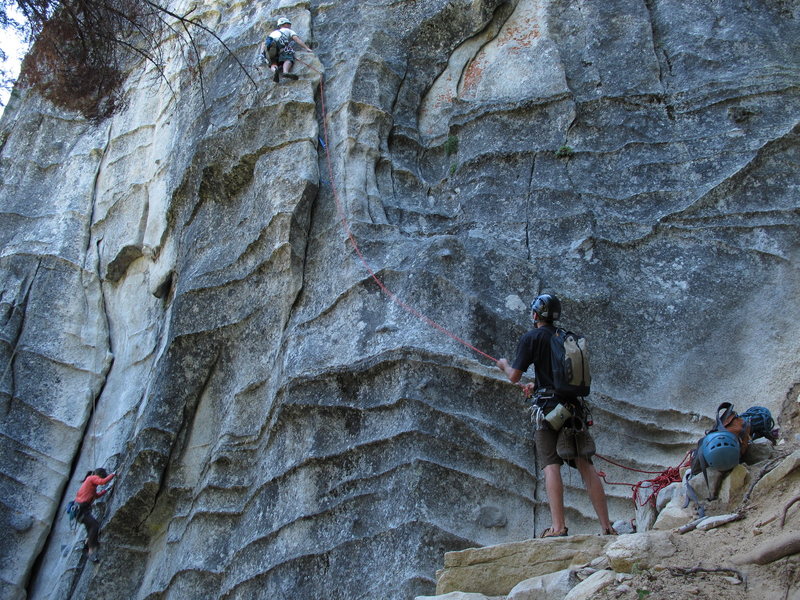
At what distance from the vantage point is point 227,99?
13.5m

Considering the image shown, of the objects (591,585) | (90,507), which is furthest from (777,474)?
(90,507)

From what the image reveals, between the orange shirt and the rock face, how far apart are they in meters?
0.31

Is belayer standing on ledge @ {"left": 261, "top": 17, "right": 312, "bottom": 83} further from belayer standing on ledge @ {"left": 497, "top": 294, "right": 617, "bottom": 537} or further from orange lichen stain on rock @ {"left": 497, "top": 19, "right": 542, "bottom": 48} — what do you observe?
belayer standing on ledge @ {"left": 497, "top": 294, "right": 617, "bottom": 537}

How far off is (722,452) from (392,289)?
170 inches

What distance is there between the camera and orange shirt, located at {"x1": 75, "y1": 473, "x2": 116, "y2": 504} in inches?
468

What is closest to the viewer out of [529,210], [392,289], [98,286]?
[392,289]

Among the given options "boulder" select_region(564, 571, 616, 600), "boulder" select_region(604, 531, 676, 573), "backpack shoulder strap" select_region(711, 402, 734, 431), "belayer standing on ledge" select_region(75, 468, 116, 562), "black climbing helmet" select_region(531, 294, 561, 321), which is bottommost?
"boulder" select_region(564, 571, 616, 600)

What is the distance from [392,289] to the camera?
10328 millimetres

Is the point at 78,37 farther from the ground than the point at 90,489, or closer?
farther from the ground

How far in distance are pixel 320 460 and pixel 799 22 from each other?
25.7 feet

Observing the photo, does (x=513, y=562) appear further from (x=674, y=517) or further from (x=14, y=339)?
(x=14, y=339)

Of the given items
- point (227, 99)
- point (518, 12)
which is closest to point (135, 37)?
point (227, 99)

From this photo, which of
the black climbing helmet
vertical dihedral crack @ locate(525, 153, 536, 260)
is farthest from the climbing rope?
vertical dihedral crack @ locate(525, 153, 536, 260)

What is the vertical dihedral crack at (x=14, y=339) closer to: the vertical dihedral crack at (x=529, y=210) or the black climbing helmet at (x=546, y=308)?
the vertical dihedral crack at (x=529, y=210)
